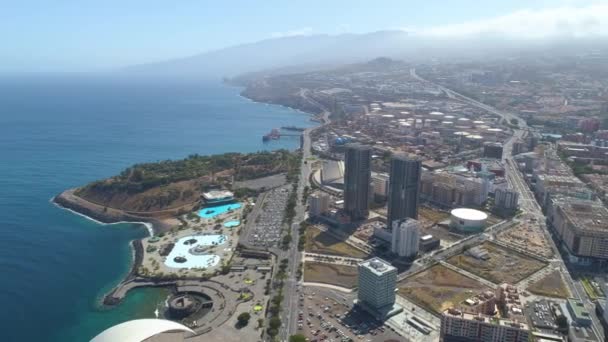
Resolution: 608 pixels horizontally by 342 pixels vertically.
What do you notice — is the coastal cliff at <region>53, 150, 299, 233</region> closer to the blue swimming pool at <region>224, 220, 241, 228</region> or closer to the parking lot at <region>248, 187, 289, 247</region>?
the blue swimming pool at <region>224, 220, 241, 228</region>

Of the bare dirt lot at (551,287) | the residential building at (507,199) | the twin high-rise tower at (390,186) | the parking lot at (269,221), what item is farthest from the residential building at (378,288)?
the residential building at (507,199)

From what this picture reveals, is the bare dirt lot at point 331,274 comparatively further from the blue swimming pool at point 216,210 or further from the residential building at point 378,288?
the blue swimming pool at point 216,210

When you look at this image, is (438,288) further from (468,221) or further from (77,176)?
(77,176)

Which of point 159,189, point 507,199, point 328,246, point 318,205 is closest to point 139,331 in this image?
point 328,246

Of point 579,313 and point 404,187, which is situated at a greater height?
point 404,187

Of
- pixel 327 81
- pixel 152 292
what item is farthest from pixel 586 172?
pixel 327 81
